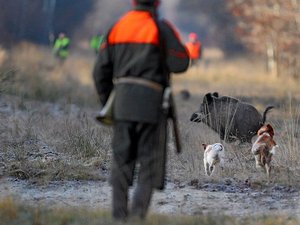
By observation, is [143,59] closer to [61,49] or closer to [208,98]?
[208,98]

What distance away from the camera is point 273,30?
140ft

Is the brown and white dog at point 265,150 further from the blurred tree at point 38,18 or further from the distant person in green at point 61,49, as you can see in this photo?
the distant person in green at point 61,49

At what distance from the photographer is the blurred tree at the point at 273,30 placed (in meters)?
38.8

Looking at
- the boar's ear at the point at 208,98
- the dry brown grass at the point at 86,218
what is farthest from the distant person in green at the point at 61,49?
the dry brown grass at the point at 86,218

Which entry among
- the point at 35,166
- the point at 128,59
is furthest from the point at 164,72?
the point at 35,166

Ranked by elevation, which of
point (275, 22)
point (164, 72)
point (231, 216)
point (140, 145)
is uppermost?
point (275, 22)

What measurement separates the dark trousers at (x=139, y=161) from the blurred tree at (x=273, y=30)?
2837 centimetres

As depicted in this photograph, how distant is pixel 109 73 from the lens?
8203 millimetres

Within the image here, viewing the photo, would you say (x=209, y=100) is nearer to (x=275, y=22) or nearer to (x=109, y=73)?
(x=109, y=73)

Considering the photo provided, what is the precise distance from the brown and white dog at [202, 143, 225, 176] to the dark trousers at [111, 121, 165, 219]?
3.15m

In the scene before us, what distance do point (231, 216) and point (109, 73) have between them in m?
1.87

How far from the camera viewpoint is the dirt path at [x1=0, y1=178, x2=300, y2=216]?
9430 mm

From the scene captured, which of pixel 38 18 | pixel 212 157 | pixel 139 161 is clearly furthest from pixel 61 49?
pixel 139 161

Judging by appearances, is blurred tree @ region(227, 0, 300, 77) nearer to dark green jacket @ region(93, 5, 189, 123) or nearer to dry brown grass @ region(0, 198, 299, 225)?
dry brown grass @ region(0, 198, 299, 225)
